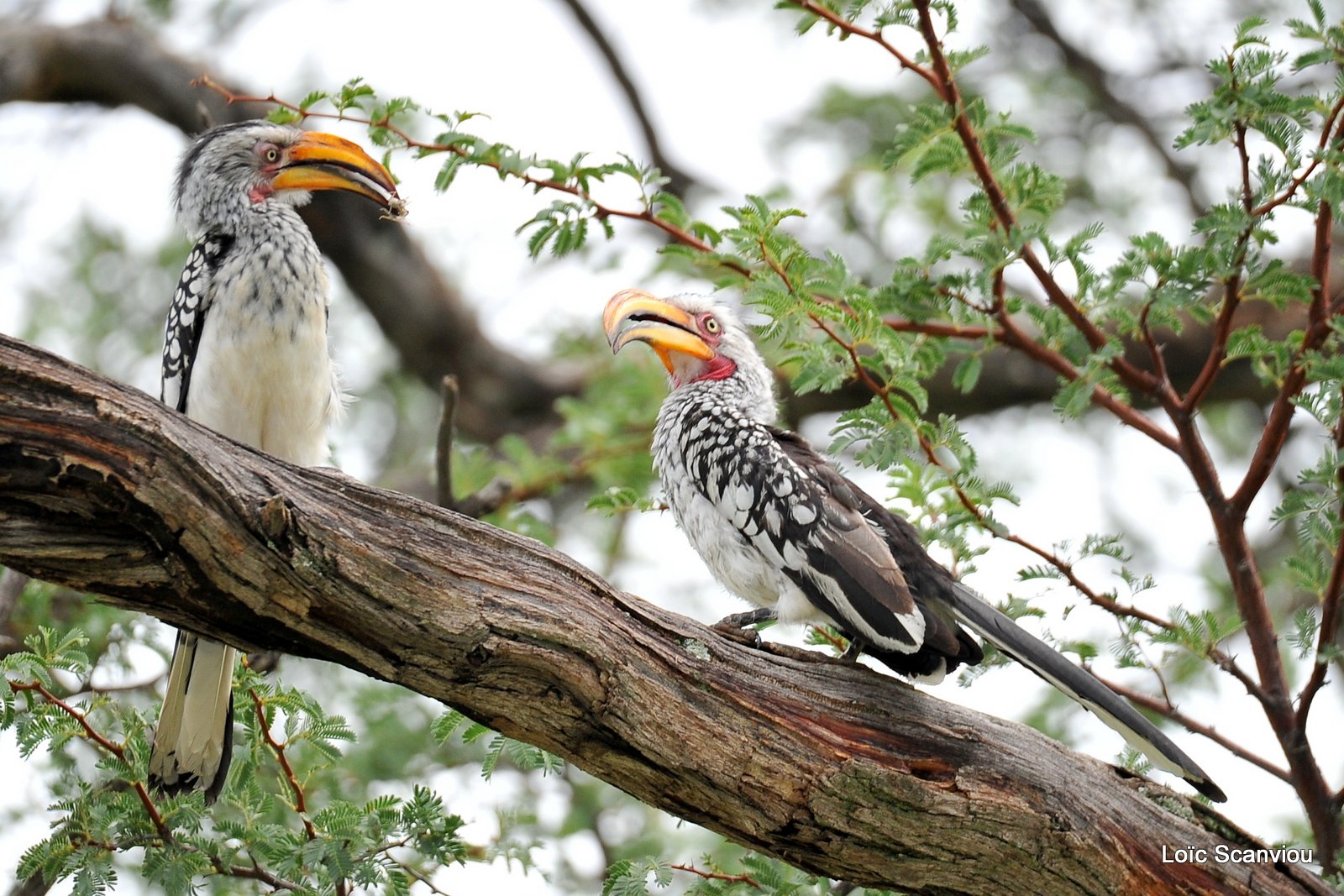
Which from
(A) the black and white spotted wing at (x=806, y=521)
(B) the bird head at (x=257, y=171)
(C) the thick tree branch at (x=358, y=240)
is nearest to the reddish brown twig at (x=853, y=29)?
(A) the black and white spotted wing at (x=806, y=521)

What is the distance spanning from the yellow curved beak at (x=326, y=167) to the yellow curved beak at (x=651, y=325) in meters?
0.76

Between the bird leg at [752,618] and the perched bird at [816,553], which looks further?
the bird leg at [752,618]

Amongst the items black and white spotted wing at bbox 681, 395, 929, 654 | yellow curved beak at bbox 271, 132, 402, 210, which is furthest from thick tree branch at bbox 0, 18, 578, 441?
black and white spotted wing at bbox 681, 395, 929, 654

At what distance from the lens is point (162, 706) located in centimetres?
332

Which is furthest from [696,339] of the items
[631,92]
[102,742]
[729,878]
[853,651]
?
[631,92]

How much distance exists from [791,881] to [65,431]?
6.10 ft

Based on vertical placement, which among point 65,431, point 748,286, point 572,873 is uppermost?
point 748,286

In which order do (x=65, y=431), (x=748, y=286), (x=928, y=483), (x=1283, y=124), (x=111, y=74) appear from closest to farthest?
(x=65, y=431)
(x=1283, y=124)
(x=748, y=286)
(x=928, y=483)
(x=111, y=74)

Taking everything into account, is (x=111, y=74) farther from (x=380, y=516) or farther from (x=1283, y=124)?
(x=1283, y=124)

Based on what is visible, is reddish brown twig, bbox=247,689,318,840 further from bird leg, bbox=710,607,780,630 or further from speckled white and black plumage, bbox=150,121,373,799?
bird leg, bbox=710,607,780,630

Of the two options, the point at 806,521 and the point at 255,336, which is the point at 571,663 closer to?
the point at 806,521

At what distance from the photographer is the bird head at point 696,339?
3.85 metres

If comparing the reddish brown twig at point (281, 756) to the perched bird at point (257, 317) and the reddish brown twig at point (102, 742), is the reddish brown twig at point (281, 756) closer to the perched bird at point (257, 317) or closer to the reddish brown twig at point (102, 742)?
the reddish brown twig at point (102, 742)

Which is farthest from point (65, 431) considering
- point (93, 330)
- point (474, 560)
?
point (93, 330)
